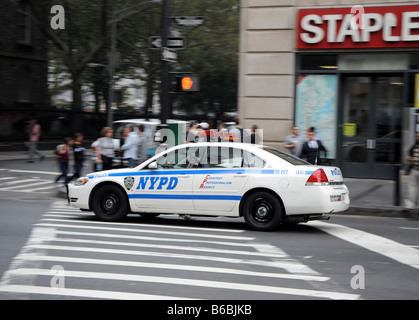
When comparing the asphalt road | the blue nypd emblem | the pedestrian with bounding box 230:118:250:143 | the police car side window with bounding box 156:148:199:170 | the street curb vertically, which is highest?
the pedestrian with bounding box 230:118:250:143

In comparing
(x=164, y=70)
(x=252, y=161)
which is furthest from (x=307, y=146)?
(x=252, y=161)

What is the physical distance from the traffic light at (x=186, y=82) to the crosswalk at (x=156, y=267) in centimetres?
502

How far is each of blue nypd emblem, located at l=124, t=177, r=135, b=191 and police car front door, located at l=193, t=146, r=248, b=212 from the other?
114cm

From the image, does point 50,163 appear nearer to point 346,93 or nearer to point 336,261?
point 346,93

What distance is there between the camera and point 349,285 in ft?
21.8

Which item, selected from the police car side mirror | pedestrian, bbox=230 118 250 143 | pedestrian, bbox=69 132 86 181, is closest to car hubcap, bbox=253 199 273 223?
the police car side mirror

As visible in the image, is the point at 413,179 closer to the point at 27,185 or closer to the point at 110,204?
the point at 110,204

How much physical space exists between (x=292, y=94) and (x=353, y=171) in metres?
2.86

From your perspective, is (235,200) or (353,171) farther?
(353,171)

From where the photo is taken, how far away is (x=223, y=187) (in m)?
10.8

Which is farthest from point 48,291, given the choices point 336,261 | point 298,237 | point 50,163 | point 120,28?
point 120,28

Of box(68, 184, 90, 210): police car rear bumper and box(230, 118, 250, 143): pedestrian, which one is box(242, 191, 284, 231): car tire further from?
box(230, 118, 250, 143): pedestrian

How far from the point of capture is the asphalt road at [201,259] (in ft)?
20.6

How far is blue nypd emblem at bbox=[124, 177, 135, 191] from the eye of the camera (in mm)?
11383
